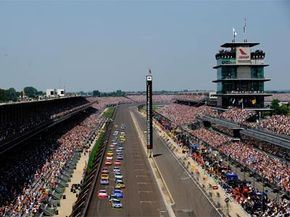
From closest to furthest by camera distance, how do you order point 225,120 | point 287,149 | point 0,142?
1. point 0,142
2. point 287,149
3. point 225,120

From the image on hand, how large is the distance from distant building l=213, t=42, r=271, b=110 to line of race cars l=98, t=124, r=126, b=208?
2464cm

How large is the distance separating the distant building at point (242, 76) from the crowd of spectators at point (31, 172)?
33.7m

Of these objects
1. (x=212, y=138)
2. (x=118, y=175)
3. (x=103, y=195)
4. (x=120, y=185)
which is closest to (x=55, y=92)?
(x=212, y=138)

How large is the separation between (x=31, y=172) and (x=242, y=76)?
58388 mm

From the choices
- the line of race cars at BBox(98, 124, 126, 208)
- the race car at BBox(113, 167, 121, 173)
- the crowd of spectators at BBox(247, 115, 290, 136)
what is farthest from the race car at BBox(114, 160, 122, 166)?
the crowd of spectators at BBox(247, 115, 290, 136)

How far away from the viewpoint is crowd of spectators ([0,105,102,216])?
45.3m

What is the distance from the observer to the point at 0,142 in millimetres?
51188

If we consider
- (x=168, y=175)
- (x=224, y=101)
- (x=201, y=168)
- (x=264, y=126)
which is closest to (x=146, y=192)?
(x=168, y=175)

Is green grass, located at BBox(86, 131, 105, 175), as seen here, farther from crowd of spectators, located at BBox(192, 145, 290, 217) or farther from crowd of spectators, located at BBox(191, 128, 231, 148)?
crowd of spectators, located at BBox(191, 128, 231, 148)

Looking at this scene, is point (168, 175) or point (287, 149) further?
point (168, 175)

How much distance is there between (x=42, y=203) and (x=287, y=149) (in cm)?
2975

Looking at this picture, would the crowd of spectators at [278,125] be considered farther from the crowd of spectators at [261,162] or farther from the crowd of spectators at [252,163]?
the crowd of spectators at [261,162]

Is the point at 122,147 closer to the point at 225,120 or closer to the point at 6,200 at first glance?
the point at 225,120

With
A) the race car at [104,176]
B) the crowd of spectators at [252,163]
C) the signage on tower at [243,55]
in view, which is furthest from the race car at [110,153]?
the signage on tower at [243,55]
